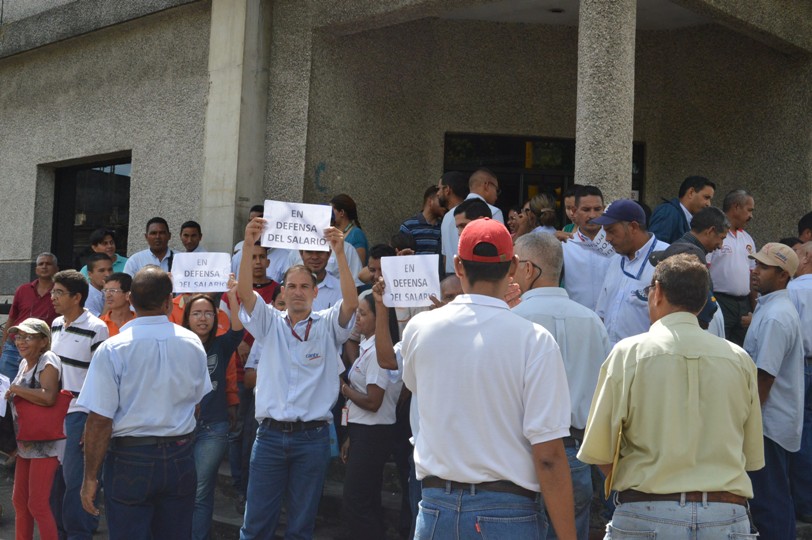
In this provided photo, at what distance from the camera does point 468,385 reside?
3.28 m

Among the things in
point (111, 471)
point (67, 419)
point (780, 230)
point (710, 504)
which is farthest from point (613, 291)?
point (780, 230)

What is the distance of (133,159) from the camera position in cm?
1157

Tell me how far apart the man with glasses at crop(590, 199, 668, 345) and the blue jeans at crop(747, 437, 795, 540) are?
3.84 ft

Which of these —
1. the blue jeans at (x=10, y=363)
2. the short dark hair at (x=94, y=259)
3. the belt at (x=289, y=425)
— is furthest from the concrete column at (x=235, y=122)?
the belt at (x=289, y=425)

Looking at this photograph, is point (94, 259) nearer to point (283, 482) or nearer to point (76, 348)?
point (76, 348)

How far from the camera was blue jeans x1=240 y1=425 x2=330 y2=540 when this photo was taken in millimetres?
5500

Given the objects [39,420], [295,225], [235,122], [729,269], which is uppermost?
[235,122]

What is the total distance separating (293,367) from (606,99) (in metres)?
3.54

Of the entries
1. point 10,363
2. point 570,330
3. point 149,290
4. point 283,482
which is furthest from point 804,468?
point 10,363

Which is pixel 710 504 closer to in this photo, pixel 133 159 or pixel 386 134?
pixel 386 134

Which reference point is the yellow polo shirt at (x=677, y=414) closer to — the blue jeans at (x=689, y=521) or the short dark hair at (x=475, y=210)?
the blue jeans at (x=689, y=521)

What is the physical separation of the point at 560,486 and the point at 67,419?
4.25 m

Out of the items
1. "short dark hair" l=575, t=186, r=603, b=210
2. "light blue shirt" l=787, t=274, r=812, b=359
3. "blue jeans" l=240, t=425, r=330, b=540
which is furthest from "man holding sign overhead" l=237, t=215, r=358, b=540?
"light blue shirt" l=787, t=274, r=812, b=359

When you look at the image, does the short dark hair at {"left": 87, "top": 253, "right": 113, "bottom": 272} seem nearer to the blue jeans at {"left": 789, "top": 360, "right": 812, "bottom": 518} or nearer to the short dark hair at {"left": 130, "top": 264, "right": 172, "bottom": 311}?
the short dark hair at {"left": 130, "top": 264, "right": 172, "bottom": 311}
